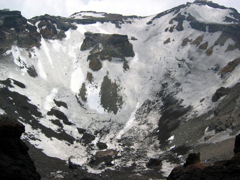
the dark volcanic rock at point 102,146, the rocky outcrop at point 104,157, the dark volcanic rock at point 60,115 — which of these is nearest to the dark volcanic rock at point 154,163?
the rocky outcrop at point 104,157

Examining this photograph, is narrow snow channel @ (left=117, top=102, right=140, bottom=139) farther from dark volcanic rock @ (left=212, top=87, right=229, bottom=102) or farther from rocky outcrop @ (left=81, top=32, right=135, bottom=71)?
rocky outcrop @ (left=81, top=32, right=135, bottom=71)

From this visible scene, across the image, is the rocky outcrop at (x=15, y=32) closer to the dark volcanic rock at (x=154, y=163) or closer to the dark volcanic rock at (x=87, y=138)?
the dark volcanic rock at (x=87, y=138)

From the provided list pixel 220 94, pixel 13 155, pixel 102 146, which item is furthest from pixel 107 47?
pixel 13 155

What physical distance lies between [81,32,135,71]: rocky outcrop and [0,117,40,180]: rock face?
60338mm

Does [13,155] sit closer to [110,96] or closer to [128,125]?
[128,125]

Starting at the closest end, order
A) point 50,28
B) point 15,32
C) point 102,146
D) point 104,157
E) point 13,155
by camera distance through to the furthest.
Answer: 1. point 13,155
2. point 104,157
3. point 102,146
4. point 15,32
5. point 50,28

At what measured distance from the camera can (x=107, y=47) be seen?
246 feet

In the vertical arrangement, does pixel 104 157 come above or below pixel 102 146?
below

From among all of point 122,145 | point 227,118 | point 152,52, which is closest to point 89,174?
point 122,145

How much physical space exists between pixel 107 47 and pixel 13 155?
2689 inches

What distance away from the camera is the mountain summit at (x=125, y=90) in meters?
32.2

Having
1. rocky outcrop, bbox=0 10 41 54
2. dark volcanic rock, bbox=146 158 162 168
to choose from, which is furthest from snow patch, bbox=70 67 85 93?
dark volcanic rock, bbox=146 158 162 168

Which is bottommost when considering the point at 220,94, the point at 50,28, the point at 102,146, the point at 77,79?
the point at 102,146

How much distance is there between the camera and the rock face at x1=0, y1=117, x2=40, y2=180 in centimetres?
901
